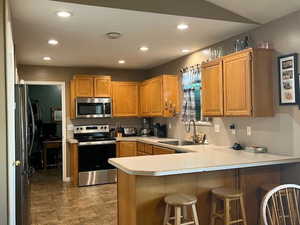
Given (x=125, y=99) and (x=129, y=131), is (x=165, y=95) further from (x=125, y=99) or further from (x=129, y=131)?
(x=129, y=131)

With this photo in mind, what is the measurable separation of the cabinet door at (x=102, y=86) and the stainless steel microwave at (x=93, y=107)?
0.11 m

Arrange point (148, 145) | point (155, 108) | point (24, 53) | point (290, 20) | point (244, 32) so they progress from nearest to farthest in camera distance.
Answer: point (290, 20) < point (244, 32) < point (24, 53) < point (148, 145) < point (155, 108)

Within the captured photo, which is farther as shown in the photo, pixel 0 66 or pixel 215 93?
pixel 215 93

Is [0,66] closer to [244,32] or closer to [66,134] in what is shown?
[244,32]

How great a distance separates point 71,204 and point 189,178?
2377 mm

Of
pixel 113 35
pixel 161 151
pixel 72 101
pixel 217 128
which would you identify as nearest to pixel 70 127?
pixel 72 101

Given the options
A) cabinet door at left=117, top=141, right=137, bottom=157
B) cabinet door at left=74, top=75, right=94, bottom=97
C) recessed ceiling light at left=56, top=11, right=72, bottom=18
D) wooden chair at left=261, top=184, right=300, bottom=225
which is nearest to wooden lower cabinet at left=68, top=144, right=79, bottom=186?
cabinet door at left=117, top=141, right=137, bottom=157

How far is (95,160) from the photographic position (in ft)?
18.9

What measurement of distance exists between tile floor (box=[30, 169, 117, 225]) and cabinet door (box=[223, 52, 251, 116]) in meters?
2.09

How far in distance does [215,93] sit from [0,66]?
2.62m

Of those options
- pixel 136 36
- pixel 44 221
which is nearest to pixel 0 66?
pixel 136 36

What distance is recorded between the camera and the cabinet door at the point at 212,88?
377cm

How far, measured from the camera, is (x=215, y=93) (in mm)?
3889

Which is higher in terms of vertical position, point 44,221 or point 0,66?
point 0,66
